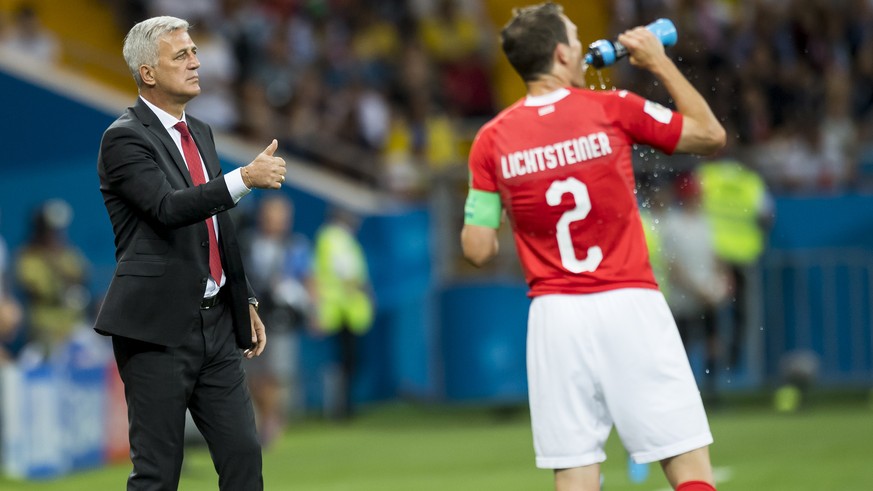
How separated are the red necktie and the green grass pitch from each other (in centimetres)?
417

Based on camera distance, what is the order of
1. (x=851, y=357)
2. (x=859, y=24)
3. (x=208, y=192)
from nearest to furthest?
(x=208, y=192) → (x=851, y=357) → (x=859, y=24)

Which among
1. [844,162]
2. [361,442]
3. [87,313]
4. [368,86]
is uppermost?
[368,86]

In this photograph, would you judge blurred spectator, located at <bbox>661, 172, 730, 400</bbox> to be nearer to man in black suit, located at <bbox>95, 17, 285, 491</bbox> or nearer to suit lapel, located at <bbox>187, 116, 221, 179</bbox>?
suit lapel, located at <bbox>187, 116, 221, 179</bbox>

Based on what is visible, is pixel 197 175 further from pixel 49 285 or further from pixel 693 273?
pixel 693 273

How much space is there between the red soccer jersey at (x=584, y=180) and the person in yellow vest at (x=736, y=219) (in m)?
9.03

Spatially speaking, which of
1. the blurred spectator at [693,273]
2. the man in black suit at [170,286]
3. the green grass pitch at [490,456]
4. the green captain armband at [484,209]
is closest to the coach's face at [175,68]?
the man in black suit at [170,286]

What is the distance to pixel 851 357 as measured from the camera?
51.2ft

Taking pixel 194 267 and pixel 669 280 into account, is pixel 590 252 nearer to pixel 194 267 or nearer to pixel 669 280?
pixel 194 267

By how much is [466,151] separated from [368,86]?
1.47m

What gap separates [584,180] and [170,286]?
1.63 metres

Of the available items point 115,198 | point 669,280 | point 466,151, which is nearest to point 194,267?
point 115,198

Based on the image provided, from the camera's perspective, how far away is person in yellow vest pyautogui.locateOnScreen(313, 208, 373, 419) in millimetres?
15758

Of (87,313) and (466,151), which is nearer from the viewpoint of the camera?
(87,313)

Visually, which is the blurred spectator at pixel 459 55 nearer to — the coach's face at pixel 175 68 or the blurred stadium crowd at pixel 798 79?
the blurred stadium crowd at pixel 798 79
